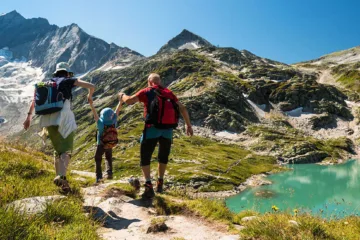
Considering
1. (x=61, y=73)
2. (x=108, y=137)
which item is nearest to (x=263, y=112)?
(x=108, y=137)

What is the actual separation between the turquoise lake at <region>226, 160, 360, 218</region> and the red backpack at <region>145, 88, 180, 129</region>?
3691 cm

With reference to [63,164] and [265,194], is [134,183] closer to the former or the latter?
[63,164]

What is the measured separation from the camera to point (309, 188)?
65312 mm

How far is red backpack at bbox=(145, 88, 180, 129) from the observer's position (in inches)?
354

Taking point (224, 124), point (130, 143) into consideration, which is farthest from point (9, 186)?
point (224, 124)

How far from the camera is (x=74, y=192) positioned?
26.9 feet

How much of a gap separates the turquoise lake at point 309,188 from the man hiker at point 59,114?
38231 mm

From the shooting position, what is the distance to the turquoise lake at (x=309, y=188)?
49.9m

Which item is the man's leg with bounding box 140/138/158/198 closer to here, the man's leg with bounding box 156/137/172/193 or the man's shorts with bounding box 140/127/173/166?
the man's shorts with bounding box 140/127/173/166

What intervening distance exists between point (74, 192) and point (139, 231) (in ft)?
7.97

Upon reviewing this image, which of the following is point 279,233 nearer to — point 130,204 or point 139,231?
point 139,231

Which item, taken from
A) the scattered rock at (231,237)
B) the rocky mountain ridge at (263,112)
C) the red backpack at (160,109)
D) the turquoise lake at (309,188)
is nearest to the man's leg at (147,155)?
the red backpack at (160,109)

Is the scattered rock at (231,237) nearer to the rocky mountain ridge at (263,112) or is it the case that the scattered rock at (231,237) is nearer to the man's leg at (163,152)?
the man's leg at (163,152)

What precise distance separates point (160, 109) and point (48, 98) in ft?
10.4
